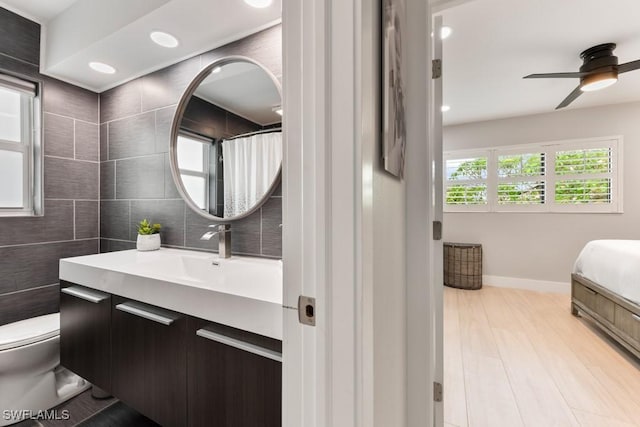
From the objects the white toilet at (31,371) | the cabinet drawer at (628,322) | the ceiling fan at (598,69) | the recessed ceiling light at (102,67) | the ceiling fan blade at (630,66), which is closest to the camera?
the white toilet at (31,371)

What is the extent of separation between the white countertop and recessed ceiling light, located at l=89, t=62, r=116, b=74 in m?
1.22

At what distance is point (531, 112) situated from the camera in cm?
365

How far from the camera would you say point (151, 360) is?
3.35 ft

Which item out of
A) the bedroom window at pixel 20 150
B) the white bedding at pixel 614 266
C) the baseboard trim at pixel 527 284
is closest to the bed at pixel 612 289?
the white bedding at pixel 614 266

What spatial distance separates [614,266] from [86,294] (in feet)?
11.5

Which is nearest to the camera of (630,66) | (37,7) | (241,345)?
(241,345)

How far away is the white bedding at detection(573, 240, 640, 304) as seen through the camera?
6.33ft

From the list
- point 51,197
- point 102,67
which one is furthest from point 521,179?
point 51,197

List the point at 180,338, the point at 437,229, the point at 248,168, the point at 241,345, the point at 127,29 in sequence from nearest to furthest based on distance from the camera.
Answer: the point at 241,345 → the point at 180,338 → the point at 437,229 → the point at 127,29 → the point at 248,168

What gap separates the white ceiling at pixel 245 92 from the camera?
1455mm

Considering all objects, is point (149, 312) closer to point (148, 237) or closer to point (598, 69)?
point (148, 237)

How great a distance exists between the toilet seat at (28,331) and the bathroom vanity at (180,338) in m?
0.21

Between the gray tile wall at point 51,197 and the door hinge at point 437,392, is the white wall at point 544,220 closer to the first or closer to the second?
the door hinge at point 437,392

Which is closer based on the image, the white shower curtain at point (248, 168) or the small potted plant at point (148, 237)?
the white shower curtain at point (248, 168)
